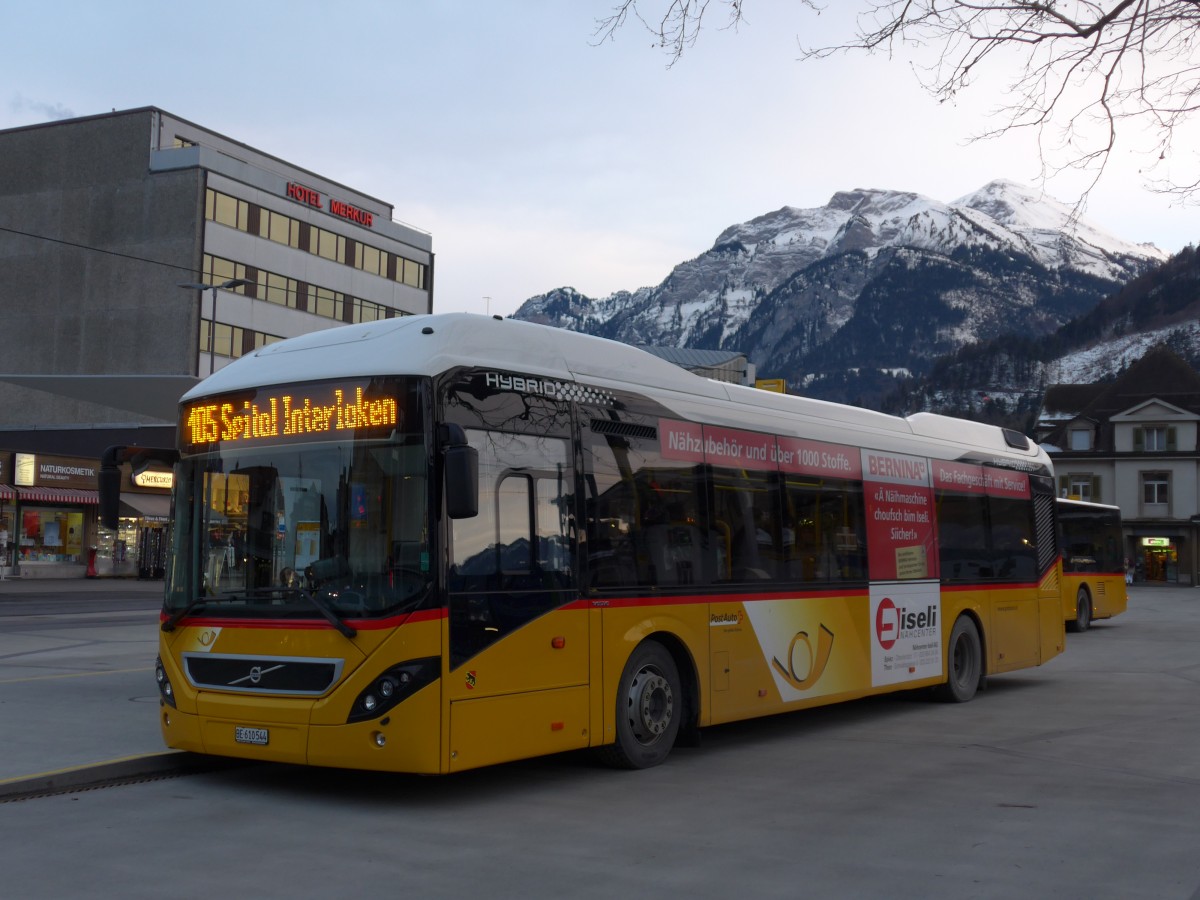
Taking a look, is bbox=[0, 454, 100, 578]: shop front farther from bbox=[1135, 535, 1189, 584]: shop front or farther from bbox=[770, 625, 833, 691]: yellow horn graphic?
bbox=[1135, 535, 1189, 584]: shop front

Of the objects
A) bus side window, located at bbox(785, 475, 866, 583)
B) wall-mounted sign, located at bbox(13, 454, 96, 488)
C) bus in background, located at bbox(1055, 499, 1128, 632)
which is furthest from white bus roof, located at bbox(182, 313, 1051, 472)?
wall-mounted sign, located at bbox(13, 454, 96, 488)

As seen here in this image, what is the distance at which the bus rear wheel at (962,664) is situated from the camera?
14.2 metres

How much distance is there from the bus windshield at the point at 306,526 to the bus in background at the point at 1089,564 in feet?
88.4

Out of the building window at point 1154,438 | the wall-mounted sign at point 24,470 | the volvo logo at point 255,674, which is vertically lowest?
the volvo logo at point 255,674

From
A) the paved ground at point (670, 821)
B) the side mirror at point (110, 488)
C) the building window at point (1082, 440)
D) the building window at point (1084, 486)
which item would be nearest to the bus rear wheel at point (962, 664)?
the paved ground at point (670, 821)

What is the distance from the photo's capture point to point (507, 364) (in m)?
8.55

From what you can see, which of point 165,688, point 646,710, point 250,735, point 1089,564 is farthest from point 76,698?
point 1089,564

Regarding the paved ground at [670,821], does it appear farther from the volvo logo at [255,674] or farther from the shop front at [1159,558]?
the shop front at [1159,558]

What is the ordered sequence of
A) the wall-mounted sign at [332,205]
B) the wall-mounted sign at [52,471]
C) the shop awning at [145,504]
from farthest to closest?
the wall-mounted sign at [332,205]
the shop awning at [145,504]
the wall-mounted sign at [52,471]

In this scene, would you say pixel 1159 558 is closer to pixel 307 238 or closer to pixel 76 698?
pixel 307 238

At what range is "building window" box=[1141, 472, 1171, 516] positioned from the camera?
7694cm

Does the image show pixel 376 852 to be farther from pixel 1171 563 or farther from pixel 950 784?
pixel 1171 563

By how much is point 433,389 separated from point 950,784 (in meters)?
4.53

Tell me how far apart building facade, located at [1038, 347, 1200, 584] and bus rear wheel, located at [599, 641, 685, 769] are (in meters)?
71.5
